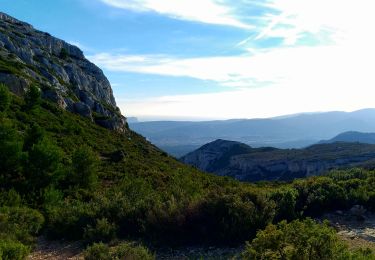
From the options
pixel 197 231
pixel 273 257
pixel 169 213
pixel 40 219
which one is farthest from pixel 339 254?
pixel 40 219

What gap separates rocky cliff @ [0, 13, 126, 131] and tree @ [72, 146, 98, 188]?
28.2 meters

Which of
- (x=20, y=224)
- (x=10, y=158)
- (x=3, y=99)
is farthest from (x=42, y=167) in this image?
(x=3, y=99)

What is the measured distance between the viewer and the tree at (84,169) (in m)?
23.0

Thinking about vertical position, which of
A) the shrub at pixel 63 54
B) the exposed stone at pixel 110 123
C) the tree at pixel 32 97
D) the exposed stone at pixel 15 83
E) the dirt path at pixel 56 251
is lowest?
the dirt path at pixel 56 251

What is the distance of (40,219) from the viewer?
41.0ft

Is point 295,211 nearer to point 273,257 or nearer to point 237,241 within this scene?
point 237,241

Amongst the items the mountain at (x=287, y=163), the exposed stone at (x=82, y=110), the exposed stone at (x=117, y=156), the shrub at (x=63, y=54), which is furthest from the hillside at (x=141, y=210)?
the mountain at (x=287, y=163)

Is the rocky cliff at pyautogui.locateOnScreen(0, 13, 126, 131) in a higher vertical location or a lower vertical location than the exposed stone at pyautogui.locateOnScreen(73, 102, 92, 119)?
higher

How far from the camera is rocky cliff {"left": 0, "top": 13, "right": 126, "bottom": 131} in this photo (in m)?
52.4

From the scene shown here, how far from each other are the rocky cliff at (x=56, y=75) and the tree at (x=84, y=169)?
92.6 feet

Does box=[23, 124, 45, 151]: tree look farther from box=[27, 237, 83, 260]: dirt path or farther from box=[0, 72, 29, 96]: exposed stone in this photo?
box=[0, 72, 29, 96]: exposed stone

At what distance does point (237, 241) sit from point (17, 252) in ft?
17.3

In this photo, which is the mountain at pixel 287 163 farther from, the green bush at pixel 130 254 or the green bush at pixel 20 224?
the green bush at pixel 130 254

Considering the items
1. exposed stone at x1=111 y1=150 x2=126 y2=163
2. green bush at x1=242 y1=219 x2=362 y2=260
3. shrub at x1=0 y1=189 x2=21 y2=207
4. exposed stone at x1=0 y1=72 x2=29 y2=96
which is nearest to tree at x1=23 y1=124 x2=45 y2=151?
shrub at x1=0 y1=189 x2=21 y2=207
